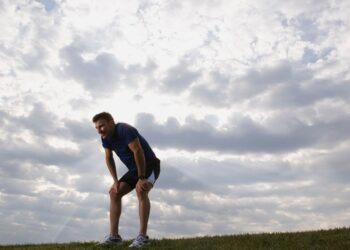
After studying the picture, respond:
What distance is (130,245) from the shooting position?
36.1ft

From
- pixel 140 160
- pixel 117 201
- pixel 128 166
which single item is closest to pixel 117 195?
pixel 117 201

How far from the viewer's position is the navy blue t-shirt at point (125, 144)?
10914 mm

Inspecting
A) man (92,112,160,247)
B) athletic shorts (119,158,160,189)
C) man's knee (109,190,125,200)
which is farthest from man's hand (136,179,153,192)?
man's knee (109,190,125,200)

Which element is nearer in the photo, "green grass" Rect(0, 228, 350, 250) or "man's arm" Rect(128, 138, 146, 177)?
Result: "man's arm" Rect(128, 138, 146, 177)

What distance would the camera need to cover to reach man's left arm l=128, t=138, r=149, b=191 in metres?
10.6

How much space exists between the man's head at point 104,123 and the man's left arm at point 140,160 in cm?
71

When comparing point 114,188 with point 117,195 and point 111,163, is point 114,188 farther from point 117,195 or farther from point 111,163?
point 111,163

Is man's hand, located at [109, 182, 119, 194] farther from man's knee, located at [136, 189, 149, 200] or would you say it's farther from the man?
man's knee, located at [136, 189, 149, 200]

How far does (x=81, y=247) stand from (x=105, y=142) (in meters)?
2.99

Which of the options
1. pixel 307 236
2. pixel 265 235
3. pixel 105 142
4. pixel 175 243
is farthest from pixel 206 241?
pixel 105 142

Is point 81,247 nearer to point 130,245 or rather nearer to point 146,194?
point 130,245

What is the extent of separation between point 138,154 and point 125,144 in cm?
57

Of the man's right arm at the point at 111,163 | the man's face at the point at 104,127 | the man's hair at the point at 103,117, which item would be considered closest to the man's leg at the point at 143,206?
the man's right arm at the point at 111,163

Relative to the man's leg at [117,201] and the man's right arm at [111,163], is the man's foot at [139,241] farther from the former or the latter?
the man's right arm at [111,163]
